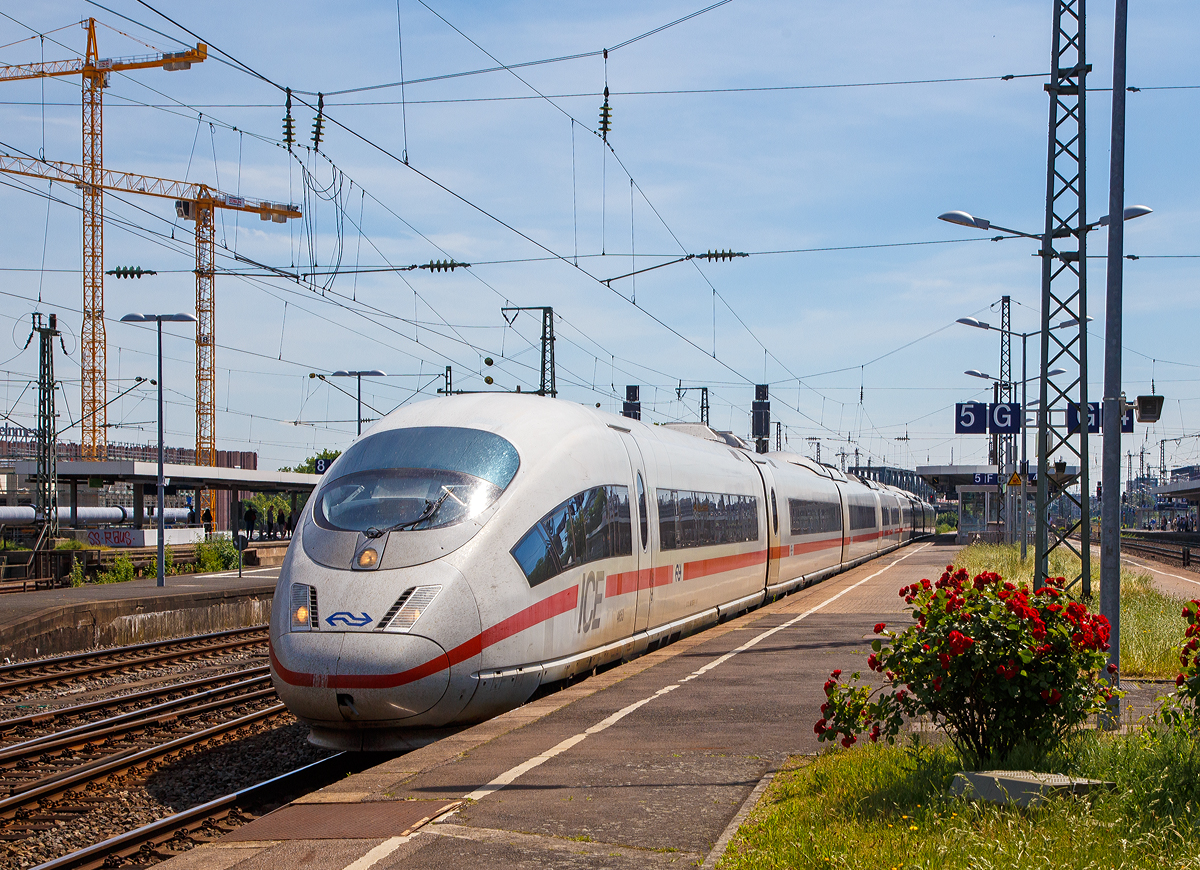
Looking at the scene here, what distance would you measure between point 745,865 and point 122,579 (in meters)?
30.0

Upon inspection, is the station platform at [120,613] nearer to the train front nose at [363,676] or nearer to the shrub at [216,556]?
the shrub at [216,556]

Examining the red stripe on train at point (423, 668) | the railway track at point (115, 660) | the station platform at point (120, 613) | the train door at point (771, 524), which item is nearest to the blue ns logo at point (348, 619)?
the red stripe on train at point (423, 668)

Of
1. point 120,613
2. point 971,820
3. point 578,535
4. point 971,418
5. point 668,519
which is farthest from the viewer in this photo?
point 971,418

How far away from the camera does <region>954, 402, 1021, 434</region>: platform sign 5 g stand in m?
31.2

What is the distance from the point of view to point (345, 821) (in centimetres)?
655

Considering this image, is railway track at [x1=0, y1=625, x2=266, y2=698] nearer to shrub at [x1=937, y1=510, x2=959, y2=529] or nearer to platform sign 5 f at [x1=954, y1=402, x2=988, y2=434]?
platform sign 5 f at [x1=954, y1=402, x2=988, y2=434]

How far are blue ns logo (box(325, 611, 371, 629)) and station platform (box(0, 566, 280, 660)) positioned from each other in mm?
11876

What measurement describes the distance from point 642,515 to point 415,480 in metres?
3.99

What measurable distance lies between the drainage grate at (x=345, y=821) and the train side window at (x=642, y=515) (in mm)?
6996

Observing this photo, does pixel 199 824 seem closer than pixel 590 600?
Yes

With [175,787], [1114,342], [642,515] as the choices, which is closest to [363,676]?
[175,787]

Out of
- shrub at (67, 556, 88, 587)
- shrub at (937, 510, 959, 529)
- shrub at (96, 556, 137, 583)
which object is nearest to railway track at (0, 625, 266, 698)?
shrub at (67, 556, 88, 587)

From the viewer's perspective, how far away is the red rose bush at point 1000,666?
6.39m

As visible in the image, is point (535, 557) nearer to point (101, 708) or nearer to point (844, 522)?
point (101, 708)
